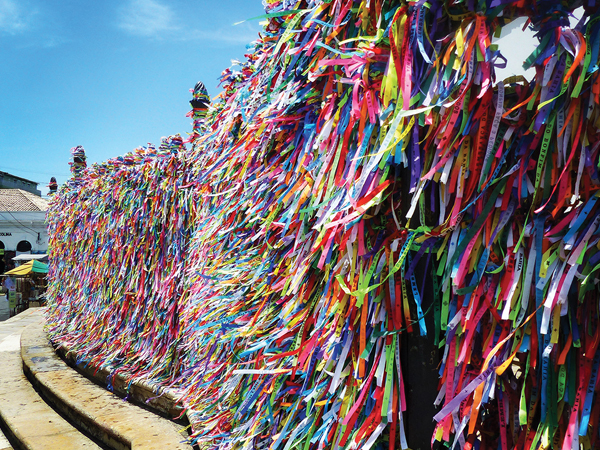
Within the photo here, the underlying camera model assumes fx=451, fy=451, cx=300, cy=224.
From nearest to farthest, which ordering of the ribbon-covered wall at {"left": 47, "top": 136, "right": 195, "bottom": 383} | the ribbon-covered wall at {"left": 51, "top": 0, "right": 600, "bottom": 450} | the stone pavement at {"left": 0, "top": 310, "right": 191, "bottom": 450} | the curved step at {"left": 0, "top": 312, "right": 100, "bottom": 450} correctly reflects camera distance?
the ribbon-covered wall at {"left": 51, "top": 0, "right": 600, "bottom": 450}, the stone pavement at {"left": 0, "top": 310, "right": 191, "bottom": 450}, the curved step at {"left": 0, "top": 312, "right": 100, "bottom": 450}, the ribbon-covered wall at {"left": 47, "top": 136, "right": 195, "bottom": 383}

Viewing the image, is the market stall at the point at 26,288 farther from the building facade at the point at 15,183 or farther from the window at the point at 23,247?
the building facade at the point at 15,183

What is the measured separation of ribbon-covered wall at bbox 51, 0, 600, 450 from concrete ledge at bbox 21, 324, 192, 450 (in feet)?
5.65

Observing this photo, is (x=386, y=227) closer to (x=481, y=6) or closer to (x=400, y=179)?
(x=400, y=179)

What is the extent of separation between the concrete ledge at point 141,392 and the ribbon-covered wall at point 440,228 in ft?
6.07

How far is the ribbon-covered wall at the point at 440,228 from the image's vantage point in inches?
36.4

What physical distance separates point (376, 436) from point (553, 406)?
0.43 meters

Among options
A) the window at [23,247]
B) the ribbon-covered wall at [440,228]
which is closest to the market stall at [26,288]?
the window at [23,247]

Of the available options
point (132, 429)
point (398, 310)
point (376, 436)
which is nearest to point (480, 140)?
point (398, 310)

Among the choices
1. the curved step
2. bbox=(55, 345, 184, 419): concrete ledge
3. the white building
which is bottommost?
the curved step

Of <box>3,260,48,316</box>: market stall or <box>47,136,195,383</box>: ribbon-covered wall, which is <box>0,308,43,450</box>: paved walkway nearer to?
<box>47,136,195,383</box>: ribbon-covered wall

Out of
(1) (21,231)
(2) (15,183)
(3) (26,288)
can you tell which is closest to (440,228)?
(3) (26,288)

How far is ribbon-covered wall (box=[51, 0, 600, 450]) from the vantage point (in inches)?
36.4

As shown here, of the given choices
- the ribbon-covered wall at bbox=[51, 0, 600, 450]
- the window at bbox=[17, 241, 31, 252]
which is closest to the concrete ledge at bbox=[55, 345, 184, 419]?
the ribbon-covered wall at bbox=[51, 0, 600, 450]

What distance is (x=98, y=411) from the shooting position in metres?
3.97
